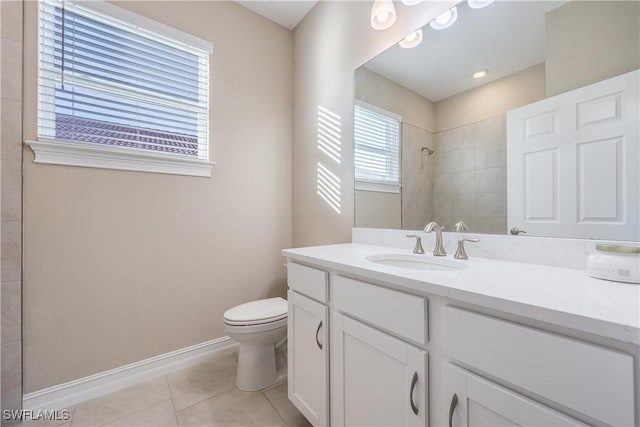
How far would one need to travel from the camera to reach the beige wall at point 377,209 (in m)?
1.51

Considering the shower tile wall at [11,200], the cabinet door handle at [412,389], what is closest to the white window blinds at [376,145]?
the cabinet door handle at [412,389]

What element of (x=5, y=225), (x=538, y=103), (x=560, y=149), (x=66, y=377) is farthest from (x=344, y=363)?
(x=5, y=225)

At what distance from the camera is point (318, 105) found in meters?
2.04

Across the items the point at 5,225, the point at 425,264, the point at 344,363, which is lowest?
the point at 344,363

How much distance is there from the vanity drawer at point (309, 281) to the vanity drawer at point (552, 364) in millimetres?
543

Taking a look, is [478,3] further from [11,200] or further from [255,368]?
[11,200]

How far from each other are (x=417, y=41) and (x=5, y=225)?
227 cm

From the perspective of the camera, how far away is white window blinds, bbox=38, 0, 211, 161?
143cm

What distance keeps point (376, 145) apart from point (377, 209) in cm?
40

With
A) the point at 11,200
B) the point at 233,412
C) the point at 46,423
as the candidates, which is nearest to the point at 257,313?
the point at 233,412

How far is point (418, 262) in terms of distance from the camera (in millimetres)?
1221

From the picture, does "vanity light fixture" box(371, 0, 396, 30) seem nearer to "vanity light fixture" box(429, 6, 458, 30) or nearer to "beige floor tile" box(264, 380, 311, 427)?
"vanity light fixture" box(429, 6, 458, 30)

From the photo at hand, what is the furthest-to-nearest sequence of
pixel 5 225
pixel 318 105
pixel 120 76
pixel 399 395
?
pixel 318 105, pixel 120 76, pixel 5 225, pixel 399 395

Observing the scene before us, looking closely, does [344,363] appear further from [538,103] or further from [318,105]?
[318,105]
